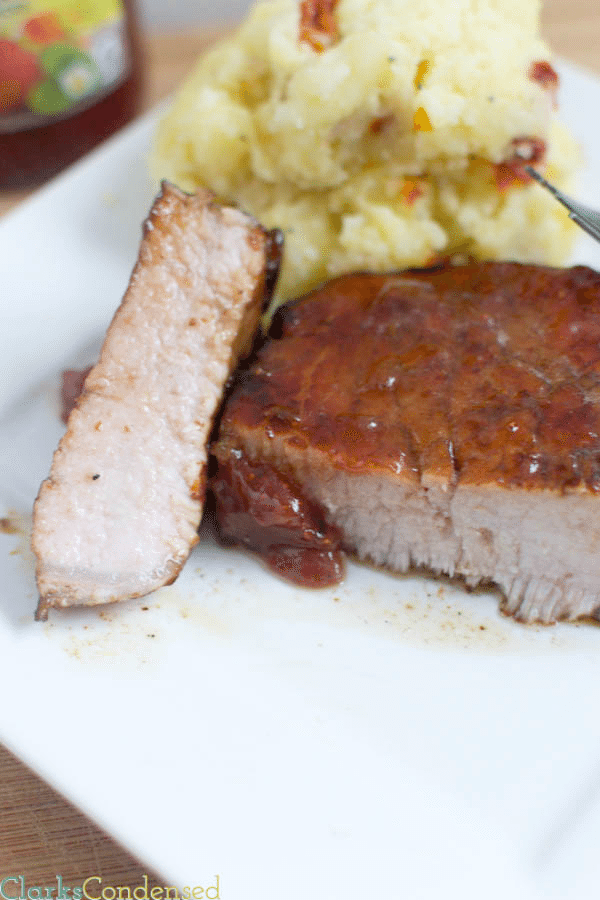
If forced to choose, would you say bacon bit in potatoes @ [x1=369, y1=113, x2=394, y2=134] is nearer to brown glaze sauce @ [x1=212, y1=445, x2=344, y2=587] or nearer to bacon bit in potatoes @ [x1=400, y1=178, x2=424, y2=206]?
bacon bit in potatoes @ [x1=400, y1=178, x2=424, y2=206]

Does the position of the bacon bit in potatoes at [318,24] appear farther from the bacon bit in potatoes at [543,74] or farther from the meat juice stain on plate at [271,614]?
the meat juice stain on plate at [271,614]

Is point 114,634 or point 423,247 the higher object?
point 423,247

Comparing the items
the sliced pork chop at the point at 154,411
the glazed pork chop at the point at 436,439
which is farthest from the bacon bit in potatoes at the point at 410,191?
the sliced pork chop at the point at 154,411

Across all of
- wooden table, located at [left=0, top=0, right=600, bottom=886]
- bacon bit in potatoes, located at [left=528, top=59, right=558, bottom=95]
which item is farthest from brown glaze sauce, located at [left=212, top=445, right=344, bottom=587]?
bacon bit in potatoes, located at [left=528, top=59, right=558, bottom=95]

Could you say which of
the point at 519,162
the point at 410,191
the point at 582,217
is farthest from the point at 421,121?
the point at 582,217

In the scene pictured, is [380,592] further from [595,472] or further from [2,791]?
[2,791]

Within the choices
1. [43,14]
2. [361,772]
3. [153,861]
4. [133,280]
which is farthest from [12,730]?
[43,14]
